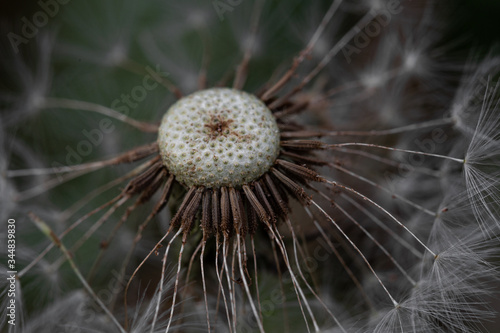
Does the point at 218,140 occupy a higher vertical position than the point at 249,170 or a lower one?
higher

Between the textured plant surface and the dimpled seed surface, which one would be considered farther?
the textured plant surface

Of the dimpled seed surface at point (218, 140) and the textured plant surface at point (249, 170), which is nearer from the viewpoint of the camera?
the dimpled seed surface at point (218, 140)

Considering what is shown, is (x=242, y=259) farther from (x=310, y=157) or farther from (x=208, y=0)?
(x=208, y=0)

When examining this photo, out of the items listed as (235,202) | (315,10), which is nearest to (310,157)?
(235,202)
